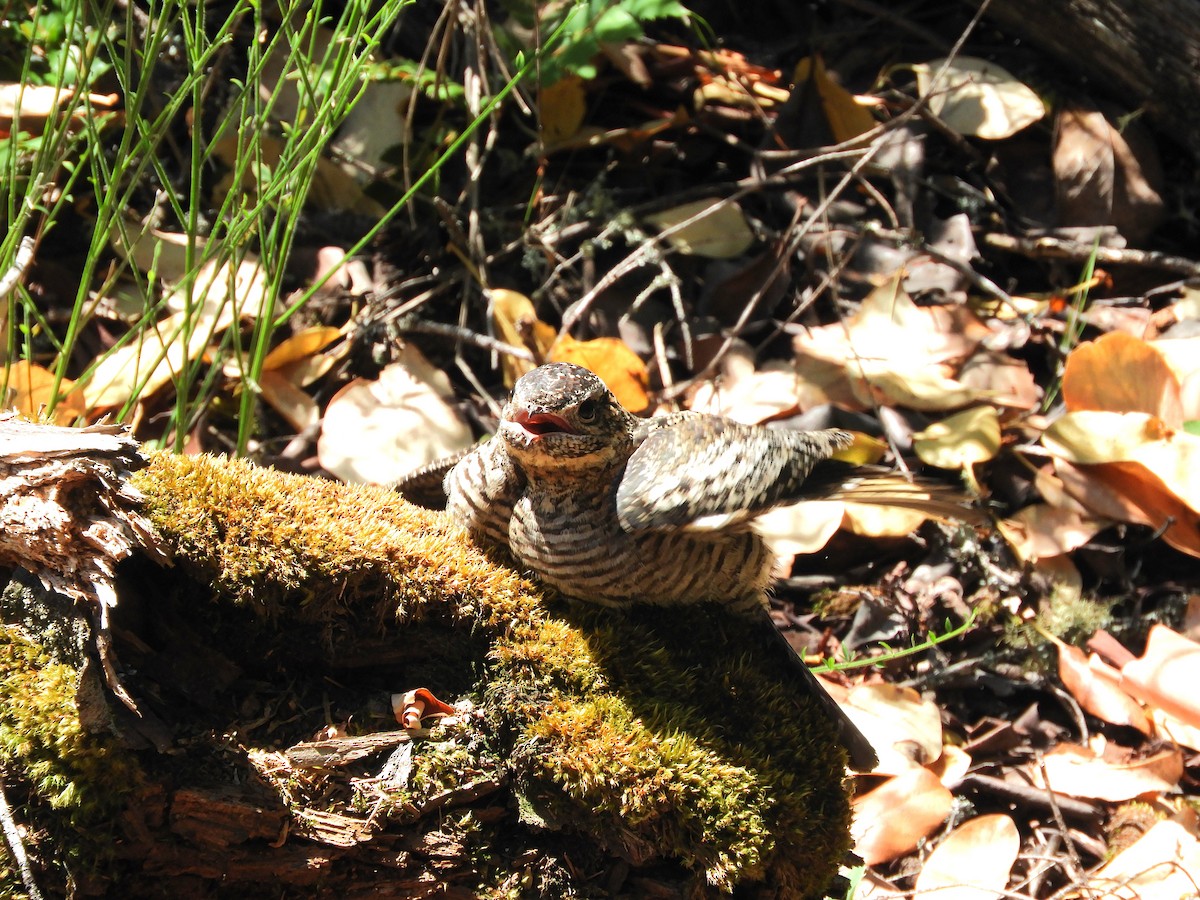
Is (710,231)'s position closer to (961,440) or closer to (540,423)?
(961,440)

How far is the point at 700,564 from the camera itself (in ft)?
7.59

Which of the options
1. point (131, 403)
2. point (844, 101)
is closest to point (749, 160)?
point (844, 101)

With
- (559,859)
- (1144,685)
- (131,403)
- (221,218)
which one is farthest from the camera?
(1144,685)

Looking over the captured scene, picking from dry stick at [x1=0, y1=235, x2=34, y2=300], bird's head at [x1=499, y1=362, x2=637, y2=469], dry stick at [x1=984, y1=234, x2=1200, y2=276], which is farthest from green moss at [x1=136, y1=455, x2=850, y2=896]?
dry stick at [x1=984, y1=234, x2=1200, y2=276]

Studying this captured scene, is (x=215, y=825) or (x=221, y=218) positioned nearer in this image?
(x=215, y=825)

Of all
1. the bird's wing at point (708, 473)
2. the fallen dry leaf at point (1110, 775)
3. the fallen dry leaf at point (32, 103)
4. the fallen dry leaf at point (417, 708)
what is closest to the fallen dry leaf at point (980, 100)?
the bird's wing at point (708, 473)

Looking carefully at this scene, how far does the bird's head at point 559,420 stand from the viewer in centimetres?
221

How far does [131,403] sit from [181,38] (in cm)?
195

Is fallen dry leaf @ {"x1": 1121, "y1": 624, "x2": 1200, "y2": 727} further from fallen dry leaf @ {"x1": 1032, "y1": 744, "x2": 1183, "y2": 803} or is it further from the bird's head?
the bird's head

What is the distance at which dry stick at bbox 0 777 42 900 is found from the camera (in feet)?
5.68

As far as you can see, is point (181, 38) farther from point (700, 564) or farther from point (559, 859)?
point (559, 859)

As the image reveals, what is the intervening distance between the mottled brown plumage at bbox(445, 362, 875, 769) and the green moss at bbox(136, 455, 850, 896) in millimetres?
93

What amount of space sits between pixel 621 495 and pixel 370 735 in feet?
2.31

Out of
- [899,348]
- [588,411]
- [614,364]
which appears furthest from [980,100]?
[588,411]
